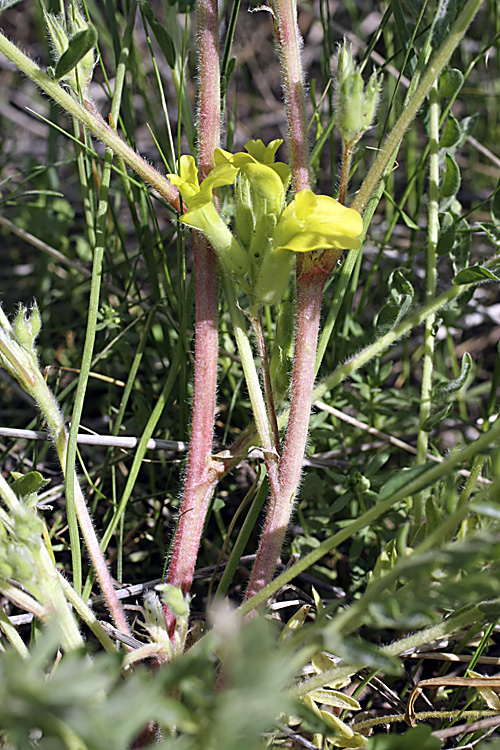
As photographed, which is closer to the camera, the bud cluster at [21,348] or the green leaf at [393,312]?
the bud cluster at [21,348]

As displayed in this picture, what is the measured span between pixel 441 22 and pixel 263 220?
1.94 feet

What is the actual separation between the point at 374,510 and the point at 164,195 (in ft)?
3.34

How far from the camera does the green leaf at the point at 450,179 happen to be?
187cm

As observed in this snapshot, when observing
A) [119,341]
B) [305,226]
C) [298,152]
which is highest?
[298,152]

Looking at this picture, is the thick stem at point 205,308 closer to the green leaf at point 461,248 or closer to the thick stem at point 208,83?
the thick stem at point 208,83

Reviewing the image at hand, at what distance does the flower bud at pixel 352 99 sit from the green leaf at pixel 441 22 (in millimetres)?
204

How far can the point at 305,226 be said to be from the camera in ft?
4.39

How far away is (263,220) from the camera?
1.43 metres

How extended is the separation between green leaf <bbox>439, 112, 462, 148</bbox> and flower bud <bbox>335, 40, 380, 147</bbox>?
604 mm

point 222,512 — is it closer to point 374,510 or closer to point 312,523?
point 312,523

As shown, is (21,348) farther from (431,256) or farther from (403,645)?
(431,256)

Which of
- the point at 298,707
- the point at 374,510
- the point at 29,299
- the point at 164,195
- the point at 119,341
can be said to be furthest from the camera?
the point at 29,299

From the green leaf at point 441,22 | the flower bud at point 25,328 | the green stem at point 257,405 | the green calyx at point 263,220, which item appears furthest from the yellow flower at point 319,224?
the flower bud at point 25,328

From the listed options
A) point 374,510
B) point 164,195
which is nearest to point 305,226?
point 164,195
